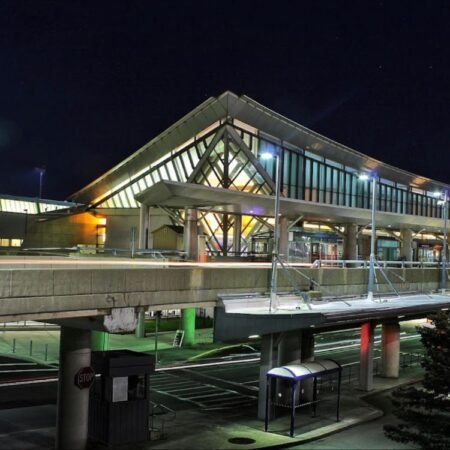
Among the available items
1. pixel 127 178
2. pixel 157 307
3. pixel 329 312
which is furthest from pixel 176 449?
pixel 127 178

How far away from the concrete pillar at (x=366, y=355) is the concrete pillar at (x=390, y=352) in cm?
386

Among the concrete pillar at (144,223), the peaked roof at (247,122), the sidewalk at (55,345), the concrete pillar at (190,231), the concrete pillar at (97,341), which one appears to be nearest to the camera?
the concrete pillar at (97,341)

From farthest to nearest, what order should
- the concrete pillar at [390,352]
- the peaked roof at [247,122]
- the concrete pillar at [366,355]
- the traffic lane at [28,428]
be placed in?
the peaked roof at [247,122], the concrete pillar at [390,352], the concrete pillar at [366,355], the traffic lane at [28,428]

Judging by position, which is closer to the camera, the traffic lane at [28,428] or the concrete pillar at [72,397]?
the concrete pillar at [72,397]

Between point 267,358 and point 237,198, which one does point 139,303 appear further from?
point 237,198

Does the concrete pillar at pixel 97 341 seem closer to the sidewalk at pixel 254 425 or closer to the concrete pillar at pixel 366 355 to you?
the sidewalk at pixel 254 425

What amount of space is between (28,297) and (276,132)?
44201 millimetres

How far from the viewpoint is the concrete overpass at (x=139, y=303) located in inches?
495

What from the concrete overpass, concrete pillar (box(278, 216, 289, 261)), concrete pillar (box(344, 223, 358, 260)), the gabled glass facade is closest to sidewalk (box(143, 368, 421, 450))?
the concrete overpass

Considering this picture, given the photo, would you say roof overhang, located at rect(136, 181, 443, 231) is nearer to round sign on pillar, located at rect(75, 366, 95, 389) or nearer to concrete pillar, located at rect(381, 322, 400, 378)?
concrete pillar, located at rect(381, 322, 400, 378)

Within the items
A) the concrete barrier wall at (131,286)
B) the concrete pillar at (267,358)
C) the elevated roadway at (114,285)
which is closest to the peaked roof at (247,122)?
the concrete barrier wall at (131,286)

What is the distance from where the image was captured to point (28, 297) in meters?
12.2

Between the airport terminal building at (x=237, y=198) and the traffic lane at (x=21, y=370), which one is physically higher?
the airport terminal building at (x=237, y=198)

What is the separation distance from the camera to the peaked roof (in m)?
51.2
